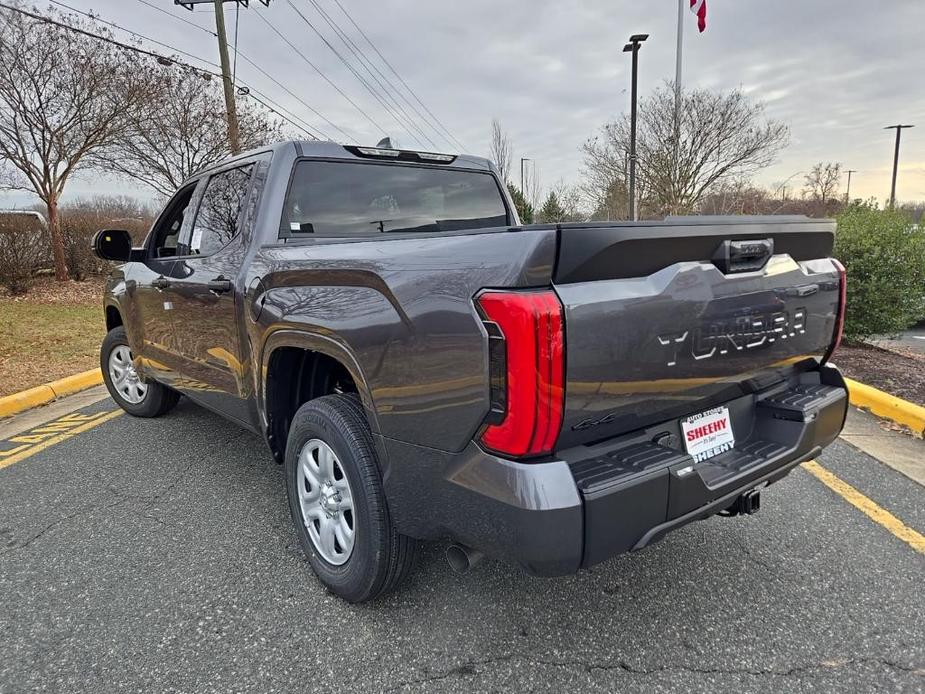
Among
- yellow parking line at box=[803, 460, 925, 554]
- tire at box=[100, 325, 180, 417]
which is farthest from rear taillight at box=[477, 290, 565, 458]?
tire at box=[100, 325, 180, 417]

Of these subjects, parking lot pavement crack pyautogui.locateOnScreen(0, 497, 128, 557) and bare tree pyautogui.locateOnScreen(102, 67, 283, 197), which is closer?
parking lot pavement crack pyautogui.locateOnScreen(0, 497, 128, 557)

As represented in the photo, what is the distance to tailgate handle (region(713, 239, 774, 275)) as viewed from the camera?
1920 millimetres

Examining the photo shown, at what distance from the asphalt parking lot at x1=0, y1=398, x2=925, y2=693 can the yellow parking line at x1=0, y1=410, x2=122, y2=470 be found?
96cm

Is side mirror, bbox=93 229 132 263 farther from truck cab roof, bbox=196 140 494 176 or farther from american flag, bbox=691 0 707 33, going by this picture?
american flag, bbox=691 0 707 33

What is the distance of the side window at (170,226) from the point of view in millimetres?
3833

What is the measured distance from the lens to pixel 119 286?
4.49 meters

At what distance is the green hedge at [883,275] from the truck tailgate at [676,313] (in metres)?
5.41

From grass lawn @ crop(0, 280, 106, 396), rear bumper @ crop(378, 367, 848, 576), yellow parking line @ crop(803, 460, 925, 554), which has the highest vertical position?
rear bumper @ crop(378, 367, 848, 576)

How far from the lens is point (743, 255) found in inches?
77.2

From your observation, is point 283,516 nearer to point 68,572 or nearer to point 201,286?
point 68,572

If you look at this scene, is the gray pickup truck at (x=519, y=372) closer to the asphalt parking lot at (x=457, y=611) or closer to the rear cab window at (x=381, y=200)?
the rear cab window at (x=381, y=200)

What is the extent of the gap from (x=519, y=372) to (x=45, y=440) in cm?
449

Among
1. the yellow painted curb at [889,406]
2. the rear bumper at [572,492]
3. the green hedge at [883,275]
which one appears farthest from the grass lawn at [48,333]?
the green hedge at [883,275]

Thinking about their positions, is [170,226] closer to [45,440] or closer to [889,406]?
[45,440]
